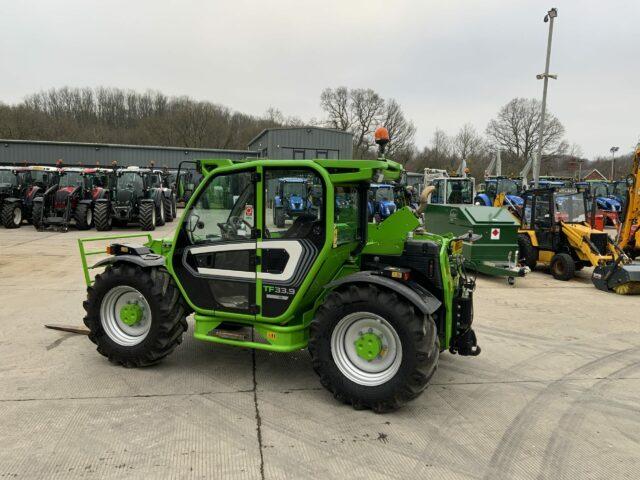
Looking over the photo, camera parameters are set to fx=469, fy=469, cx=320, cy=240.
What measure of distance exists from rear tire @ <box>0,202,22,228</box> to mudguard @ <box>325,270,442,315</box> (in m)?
16.3

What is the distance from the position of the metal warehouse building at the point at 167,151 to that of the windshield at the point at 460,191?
40.0 feet

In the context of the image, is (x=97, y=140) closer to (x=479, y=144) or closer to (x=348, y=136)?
(x=348, y=136)

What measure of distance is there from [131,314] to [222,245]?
119 centimetres

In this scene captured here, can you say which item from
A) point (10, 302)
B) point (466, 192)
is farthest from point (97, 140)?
point (10, 302)

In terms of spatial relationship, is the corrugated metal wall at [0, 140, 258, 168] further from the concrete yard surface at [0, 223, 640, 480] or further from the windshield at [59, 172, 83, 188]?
the concrete yard surface at [0, 223, 640, 480]

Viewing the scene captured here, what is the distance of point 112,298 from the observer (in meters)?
4.50

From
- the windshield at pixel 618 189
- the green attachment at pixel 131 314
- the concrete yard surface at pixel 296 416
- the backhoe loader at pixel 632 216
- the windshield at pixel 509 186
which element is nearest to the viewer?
the concrete yard surface at pixel 296 416

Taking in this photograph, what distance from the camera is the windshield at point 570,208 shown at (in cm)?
1005

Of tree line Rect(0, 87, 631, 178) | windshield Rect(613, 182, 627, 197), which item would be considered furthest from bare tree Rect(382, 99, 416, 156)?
windshield Rect(613, 182, 627, 197)

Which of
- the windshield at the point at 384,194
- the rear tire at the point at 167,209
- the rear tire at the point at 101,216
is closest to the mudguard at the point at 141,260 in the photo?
the rear tire at the point at 101,216

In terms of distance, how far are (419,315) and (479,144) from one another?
5921cm

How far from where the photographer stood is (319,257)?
377cm

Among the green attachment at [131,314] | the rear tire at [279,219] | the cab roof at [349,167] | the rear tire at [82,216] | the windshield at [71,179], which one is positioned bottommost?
the green attachment at [131,314]

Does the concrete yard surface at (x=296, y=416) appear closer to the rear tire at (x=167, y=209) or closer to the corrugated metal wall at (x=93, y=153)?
the rear tire at (x=167, y=209)
